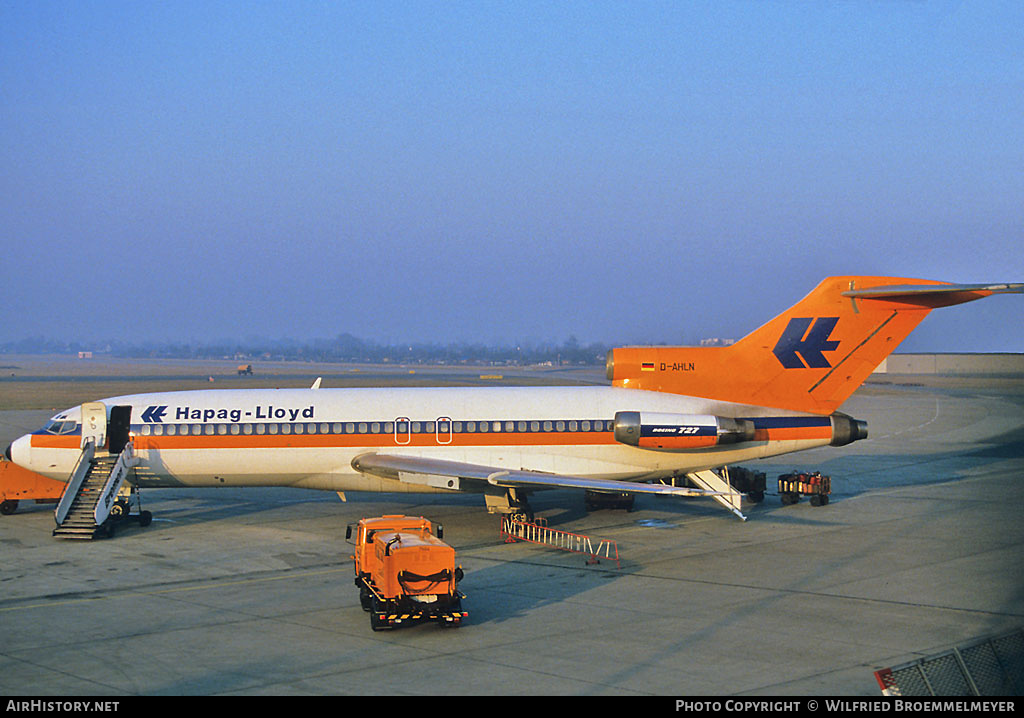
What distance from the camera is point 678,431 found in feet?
83.9

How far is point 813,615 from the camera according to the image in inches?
663

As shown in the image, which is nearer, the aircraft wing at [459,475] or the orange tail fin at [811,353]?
the aircraft wing at [459,475]

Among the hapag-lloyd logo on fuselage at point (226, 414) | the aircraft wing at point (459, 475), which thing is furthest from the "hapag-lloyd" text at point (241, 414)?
the aircraft wing at point (459, 475)

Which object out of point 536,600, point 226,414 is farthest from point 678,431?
point 226,414

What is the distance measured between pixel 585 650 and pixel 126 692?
6.70 m

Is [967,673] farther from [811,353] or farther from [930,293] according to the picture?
[811,353]

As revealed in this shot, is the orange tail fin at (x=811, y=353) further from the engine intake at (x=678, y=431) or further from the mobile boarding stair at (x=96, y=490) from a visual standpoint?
the mobile boarding stair at (x=96, y=490)

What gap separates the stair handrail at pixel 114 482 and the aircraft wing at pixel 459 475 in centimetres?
637

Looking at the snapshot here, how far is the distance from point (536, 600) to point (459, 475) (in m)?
6.83

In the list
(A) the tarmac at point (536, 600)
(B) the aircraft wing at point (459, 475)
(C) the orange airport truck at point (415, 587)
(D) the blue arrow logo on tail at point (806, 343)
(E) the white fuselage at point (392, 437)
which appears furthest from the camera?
(D) the blue arrow logo on tail at point (806, 343)

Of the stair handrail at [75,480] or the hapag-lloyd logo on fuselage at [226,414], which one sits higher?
the hapag-lloyd logo on fuselage at [226,414]

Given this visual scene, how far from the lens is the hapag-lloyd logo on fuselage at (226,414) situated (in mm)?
27047

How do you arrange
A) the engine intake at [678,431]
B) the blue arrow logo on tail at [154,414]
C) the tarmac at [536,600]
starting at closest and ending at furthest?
the tarmac at [536,600] < the engine intake at [678,431] < the blue arrow logo on tail at [154,414]

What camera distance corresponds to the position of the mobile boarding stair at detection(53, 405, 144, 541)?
81.9 ft
